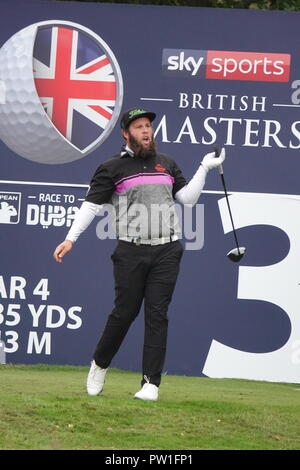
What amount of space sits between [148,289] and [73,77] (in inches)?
133

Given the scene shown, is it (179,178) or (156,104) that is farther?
(156,104)

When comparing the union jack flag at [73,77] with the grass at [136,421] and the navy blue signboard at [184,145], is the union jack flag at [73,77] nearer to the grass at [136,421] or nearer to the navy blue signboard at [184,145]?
the navy blue signboard at [184,145]

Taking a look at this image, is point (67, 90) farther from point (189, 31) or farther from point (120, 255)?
point (120, 255)

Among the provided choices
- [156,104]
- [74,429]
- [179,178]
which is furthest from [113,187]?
[156,104]

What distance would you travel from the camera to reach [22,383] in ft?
27.3

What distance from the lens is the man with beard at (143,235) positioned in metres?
7.20

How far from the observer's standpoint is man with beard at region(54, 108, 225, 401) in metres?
7.20

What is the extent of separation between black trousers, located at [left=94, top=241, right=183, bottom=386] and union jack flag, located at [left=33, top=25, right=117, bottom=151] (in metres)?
3.05

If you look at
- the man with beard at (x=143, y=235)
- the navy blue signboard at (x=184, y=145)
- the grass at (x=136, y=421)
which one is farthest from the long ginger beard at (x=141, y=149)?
the navy blue signboard at (x=184, y=145)

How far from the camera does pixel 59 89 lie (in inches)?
396

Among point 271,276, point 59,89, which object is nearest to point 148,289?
point 271,276

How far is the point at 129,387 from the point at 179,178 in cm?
184

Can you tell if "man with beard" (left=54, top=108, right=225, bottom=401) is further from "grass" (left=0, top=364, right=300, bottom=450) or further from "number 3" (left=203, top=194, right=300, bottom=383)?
"number 3" (left=203, top=194, right=300, bottom=383)
